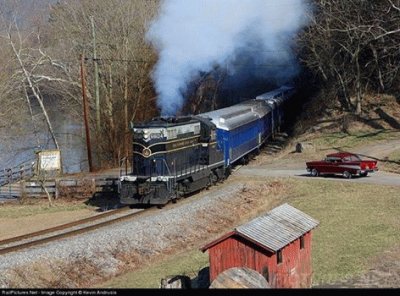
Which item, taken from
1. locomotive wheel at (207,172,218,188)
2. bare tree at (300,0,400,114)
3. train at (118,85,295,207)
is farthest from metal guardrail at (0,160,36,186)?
bare tree at (300,0,400,114)

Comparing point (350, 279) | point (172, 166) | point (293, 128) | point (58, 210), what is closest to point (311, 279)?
point (350, 279)

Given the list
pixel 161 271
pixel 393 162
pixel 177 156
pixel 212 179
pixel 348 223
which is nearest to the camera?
pixel 161 271

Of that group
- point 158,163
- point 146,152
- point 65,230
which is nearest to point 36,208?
point 65,230

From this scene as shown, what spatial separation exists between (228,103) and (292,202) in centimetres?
3560

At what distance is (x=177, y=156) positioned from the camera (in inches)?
1107

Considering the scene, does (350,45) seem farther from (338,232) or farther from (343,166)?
(338,232)

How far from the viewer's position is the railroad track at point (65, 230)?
21.9 m

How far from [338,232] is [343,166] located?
1139 centimetres

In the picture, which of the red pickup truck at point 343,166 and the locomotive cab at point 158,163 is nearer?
the locomotive cab at point 158,163

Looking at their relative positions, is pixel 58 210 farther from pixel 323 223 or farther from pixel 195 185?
pixel 323 223

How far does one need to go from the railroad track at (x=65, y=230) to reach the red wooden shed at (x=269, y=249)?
28.8ft

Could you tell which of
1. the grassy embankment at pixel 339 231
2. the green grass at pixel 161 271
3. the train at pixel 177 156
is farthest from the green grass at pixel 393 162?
the green grass at pixel 161 271

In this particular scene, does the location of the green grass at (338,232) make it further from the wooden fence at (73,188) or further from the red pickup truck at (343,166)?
the wooden fence at (73,188)

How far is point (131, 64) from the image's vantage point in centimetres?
4962
